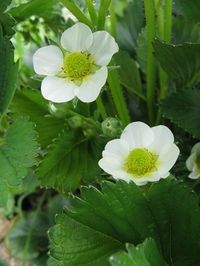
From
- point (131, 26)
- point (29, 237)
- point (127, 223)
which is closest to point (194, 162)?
point (127, 223)

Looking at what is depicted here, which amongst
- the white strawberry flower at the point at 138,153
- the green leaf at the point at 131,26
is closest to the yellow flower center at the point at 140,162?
the white strawberry flower at the point at 138,153

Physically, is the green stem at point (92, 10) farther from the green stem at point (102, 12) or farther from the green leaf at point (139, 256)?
the green leaf at point (139, 256)

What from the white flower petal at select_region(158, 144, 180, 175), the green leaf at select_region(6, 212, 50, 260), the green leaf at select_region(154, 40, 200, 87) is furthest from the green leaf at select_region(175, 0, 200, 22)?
the green leaf at select_region(6, 212, 50, 260)

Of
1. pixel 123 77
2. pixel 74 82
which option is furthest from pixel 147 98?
pixel 74 82

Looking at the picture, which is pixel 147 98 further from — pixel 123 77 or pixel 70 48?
pixel 70 48

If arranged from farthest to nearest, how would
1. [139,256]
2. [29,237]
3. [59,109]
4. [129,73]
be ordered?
[29,237] → [129,73] → [59,109] → [139,256]

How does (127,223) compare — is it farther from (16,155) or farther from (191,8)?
(191,8)
